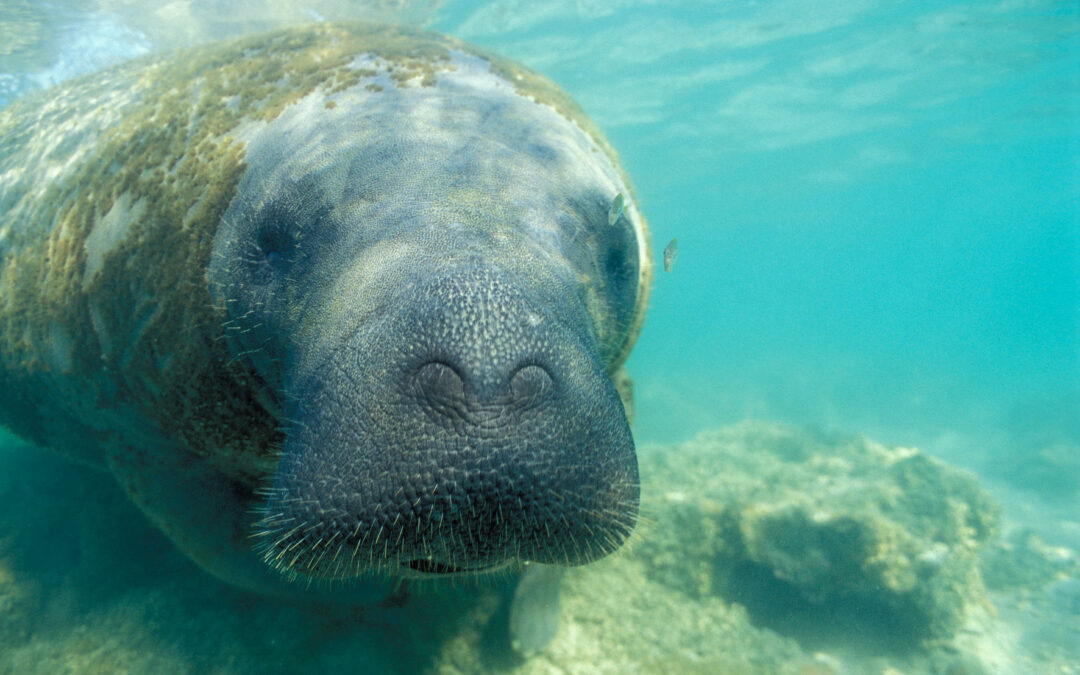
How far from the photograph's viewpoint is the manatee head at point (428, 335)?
1.50 m

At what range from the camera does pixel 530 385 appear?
151 centimetres

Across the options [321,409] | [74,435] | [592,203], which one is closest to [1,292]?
[74,435]

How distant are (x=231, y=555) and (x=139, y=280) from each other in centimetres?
162

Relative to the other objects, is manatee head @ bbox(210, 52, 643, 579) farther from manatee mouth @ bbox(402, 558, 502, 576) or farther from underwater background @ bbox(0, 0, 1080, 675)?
underwater background @ bbox(0, 0, 1080, 675)

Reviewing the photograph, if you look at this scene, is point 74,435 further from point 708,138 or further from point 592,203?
point 708,138

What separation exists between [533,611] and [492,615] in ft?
1.00

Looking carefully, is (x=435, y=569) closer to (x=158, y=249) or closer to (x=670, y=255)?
(x=158, y=249)

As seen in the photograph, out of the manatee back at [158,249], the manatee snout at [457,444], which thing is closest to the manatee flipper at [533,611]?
the manatee back at [158,249]

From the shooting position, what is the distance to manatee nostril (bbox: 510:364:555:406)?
149 centimetres

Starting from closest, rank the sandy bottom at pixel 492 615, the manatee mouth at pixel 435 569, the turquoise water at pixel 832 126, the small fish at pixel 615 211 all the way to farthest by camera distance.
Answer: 1. the manatee mouth at pixel 435 569
2. the small fish at pixel 615 211
3. the sandy bottom at pixel 492 615
4. the turquoise water at pixel 832 126

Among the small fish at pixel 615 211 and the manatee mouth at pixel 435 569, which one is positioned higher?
the small fish at pixel 615 211

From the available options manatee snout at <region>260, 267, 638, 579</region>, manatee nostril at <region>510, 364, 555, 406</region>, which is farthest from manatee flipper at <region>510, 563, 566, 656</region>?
A: manatee nostril at <region>510, 364, 555, 406</region>

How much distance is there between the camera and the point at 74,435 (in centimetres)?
378

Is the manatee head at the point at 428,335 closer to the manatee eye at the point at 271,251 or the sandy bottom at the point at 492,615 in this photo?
the manatee eye at the point at 271,251
